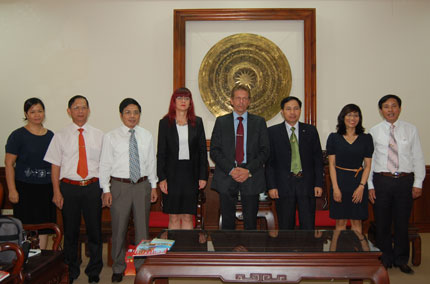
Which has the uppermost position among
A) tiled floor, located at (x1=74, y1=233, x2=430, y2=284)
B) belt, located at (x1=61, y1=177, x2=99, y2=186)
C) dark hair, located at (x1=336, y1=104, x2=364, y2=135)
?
dark hair, located at (x1=336, y1=104, x2=364, y2=135)

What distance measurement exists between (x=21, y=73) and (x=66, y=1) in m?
1.06

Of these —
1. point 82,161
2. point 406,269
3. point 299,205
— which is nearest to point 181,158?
point 82,161

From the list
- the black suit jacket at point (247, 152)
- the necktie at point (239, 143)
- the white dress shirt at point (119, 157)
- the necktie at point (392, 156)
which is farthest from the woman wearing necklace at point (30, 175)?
the necktie at point (392, 156)

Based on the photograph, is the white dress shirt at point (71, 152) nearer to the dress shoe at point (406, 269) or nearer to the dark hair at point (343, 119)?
the dark hair at point (343, 119)

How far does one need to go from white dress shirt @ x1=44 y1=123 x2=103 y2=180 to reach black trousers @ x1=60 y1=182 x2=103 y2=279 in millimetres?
108

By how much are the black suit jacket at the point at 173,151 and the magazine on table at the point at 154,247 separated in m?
1.01

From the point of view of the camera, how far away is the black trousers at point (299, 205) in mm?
3039

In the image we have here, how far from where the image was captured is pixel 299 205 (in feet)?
10.0

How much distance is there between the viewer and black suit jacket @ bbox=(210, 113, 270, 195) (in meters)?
2.99

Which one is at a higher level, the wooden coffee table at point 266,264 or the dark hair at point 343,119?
the dark hair at point 343,119

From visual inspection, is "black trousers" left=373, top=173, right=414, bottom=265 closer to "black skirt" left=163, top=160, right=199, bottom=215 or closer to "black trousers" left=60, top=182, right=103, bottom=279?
"black skirt" left=163, top=160, right=199, bottom=215

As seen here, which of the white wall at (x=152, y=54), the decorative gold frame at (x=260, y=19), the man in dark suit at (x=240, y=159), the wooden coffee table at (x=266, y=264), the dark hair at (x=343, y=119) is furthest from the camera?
the white wall at (x=152, y=54)

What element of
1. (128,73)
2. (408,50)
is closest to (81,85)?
(128,73)

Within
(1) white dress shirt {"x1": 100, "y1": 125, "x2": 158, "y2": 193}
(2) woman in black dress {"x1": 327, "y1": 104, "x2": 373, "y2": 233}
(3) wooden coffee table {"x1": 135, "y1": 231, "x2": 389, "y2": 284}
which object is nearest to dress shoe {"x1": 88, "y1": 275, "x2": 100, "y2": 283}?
(1) white dress shirt {"x1": 100, "y1": 125, "x2": 158, "y2": 193}
